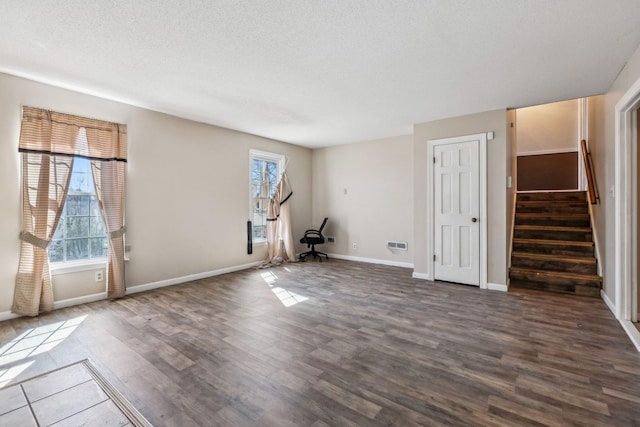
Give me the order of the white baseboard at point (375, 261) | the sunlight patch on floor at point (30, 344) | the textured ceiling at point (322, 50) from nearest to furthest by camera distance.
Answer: the textured ceiling at point (322, 50), the sunlight patch on floor at point (30, 344), the white baseboard at point (375, 261)

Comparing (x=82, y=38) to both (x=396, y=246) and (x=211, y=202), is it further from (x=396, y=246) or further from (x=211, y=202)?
(x=396, y=246)

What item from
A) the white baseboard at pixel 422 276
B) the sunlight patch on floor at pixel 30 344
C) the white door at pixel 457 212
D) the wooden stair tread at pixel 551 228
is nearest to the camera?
the sunlight patch on floor at pixel 30 344

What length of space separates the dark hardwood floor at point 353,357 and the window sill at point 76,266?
452 millimetres

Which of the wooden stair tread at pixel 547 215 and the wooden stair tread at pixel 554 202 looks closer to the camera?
the wooden stair tread at pixel 547 215

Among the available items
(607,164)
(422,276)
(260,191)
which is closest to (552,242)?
(607,164)

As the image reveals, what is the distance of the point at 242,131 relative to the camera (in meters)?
5.22

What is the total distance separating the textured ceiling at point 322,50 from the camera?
196cm

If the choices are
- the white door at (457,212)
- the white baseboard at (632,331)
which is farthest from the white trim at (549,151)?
the white baseboard at (632,331)

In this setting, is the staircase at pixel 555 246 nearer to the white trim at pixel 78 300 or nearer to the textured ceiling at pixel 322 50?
the textured ceiling at pixel 322 50

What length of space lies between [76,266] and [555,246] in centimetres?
653

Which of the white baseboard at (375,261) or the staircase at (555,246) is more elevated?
the staircase at (555,246)

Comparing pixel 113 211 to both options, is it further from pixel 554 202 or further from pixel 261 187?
pixel 554 202

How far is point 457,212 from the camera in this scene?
4305 mm

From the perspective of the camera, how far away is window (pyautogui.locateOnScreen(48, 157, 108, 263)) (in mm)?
3371
